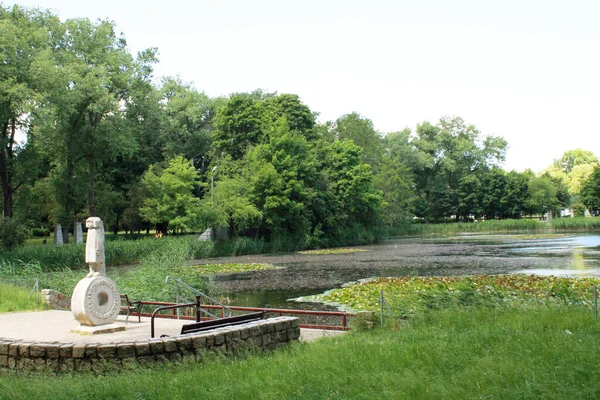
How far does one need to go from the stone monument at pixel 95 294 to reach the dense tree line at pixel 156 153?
23369 mm

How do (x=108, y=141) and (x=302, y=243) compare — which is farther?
(x=302, y=243)

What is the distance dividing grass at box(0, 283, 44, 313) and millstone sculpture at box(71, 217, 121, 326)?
4.89 m

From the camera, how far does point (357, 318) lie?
38.3ft

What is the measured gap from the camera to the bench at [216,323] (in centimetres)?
935

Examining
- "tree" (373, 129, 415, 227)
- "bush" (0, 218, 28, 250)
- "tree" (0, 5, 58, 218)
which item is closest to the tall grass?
"tree" (373, 129, 415, 227)

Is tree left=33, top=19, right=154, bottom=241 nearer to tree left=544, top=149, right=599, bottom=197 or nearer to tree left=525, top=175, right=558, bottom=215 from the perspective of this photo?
tree left=525, top=175, right=558, bottom=215

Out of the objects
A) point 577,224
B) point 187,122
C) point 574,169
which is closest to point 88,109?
point 187,122

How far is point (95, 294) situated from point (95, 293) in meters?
0.02

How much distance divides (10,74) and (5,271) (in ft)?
47.8

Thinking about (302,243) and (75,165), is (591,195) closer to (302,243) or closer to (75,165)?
(302,243)

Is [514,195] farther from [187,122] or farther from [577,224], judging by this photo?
[187,122]

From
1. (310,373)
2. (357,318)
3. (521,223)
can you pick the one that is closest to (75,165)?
(357,318)

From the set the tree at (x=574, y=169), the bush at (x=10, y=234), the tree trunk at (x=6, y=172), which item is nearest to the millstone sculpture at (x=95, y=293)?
the bush at (x=10, y=234)

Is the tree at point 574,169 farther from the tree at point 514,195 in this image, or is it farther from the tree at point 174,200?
the tree at point 174,200
